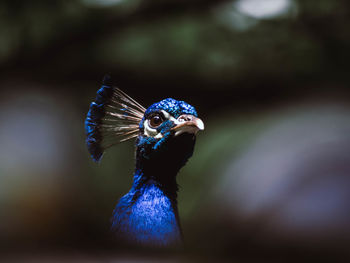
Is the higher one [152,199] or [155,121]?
[155,121]

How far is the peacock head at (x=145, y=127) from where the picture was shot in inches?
32.2

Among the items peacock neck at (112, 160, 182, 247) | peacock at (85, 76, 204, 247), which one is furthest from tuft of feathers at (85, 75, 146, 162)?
peacock neck at (112, 160, 182, 247)

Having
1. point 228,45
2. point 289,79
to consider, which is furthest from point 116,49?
point 289,79

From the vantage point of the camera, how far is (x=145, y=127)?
905 millimetres

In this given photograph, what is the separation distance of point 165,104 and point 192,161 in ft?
0.52

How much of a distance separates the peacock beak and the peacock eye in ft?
0.15

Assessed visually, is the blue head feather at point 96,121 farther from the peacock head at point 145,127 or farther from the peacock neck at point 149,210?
the peacock neck at point 149,210

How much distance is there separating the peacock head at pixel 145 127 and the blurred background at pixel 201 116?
23 millimetres

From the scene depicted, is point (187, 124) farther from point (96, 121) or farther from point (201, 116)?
point (96, 121)

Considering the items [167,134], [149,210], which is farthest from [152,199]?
[167,134]

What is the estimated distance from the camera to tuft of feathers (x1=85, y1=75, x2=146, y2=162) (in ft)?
2.66

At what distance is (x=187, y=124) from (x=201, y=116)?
0.09 meters

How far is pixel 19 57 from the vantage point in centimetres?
77

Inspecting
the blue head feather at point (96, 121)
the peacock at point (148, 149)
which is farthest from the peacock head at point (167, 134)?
the blue head feather at point (96, 121)
